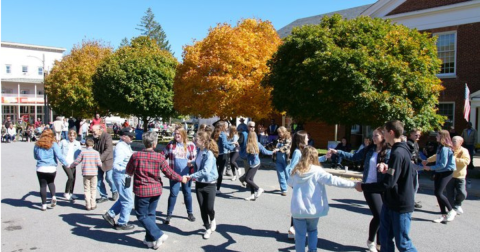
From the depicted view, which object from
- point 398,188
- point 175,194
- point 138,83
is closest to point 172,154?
point 175,194

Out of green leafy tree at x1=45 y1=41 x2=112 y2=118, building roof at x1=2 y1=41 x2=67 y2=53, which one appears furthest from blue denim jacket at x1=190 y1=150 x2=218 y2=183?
building roof at x1=2 y1=41 x2=67 y2=53

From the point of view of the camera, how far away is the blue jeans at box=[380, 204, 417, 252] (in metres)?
4.28

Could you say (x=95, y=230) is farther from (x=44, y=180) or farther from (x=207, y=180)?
(x=207, y=180)

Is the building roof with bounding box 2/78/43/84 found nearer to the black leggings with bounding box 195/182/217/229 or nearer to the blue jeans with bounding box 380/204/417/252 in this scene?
the black leggings with bounding box 195/182/217/229

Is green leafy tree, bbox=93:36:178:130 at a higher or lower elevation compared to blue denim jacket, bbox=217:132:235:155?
higher

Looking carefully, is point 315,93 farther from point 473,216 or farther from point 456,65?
point 456,65

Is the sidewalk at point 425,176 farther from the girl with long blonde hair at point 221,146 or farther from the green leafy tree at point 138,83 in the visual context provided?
the green leafy tree at point 138,83

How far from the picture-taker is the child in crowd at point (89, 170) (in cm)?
761

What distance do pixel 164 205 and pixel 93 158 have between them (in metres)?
1.82

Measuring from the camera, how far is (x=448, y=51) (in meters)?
19.5

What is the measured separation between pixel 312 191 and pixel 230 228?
2.49 meters

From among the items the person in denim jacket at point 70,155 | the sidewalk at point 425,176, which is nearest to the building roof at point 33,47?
the sidewalk at point 425,176

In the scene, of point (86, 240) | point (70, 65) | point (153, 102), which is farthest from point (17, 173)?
point (70, 65)

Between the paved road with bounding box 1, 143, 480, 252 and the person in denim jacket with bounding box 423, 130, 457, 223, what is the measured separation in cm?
20
